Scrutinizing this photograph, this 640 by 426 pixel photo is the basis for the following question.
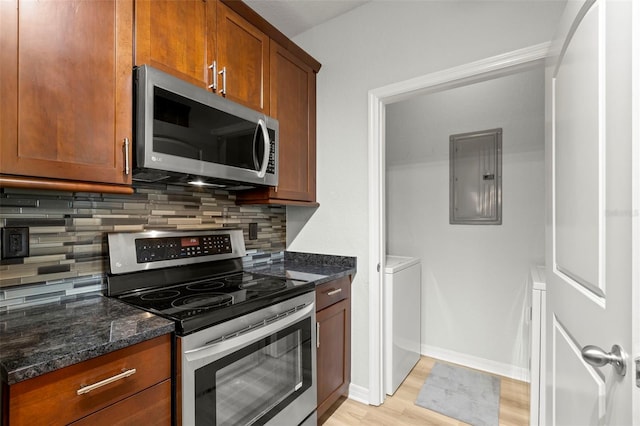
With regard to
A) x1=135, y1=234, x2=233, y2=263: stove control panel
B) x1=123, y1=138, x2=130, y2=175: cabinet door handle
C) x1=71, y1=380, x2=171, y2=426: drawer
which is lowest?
x1=71, y1=380, x2=171, y2=426: drawer

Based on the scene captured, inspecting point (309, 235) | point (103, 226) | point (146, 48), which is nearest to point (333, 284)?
point (309, 235)

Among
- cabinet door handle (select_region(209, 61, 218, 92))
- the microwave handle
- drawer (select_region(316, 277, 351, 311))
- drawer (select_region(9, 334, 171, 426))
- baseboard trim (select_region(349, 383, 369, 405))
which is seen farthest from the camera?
baseboard trim (select_region(349, 383, 369, 405))

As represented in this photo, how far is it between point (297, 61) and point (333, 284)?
1.50 metres

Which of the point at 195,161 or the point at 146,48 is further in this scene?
the point at 195,161

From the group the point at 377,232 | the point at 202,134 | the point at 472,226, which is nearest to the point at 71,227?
the point at 202,134

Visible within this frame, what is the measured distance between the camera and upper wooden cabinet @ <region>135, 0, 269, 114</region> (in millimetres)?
1287

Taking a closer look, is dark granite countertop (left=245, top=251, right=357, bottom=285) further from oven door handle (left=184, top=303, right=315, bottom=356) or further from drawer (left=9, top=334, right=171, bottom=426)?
drawer (left=9, top=334, right=171, bottom=426)

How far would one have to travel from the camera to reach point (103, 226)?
1.42 meters

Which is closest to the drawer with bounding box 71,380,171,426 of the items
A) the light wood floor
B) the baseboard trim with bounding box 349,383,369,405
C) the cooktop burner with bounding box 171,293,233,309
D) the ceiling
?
the cooktop burner with bounding box 171,293,233,309

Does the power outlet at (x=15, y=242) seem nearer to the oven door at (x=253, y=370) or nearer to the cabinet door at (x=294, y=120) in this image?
the oven door at (x=253, y=370)

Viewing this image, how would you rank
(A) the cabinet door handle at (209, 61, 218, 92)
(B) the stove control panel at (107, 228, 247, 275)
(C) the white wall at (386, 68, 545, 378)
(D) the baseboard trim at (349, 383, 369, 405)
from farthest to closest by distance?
1. (C) the white wall at (386, 68, 545, 378)
2. (D) the baseboard trim at (349, 383, 369, 405)
3. (A) the cabinet door handle at (209, 61, 218, 92)
4. (B) the stove control panel at (107, 228, 247, 275)

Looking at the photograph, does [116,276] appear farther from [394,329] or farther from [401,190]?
[401,190]

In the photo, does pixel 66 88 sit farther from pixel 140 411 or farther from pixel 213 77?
pixel 140 411

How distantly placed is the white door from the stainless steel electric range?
1.09 m
